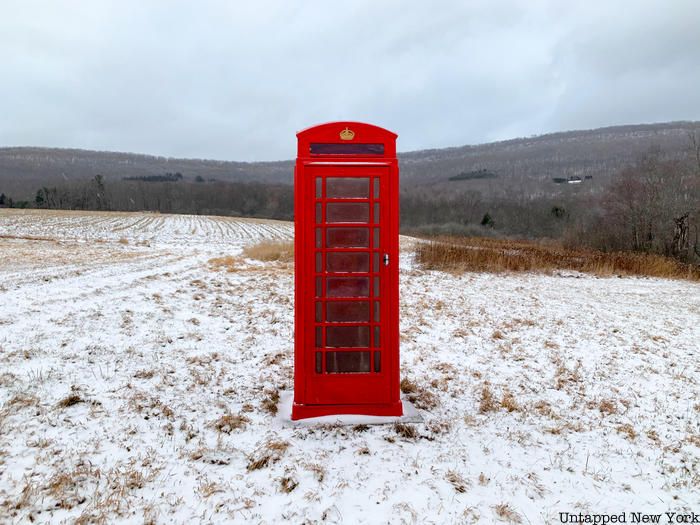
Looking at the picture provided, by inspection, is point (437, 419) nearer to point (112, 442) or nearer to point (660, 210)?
point (112, 442)

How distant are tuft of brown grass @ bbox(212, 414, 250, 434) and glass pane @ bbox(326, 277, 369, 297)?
1.39 m

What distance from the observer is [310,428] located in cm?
373

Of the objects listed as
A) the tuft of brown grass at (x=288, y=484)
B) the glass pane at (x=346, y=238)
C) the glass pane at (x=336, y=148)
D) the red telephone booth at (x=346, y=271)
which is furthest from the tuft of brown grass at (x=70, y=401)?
the glass pane at (x=336, y=148)

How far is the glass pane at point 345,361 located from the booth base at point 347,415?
352 mm

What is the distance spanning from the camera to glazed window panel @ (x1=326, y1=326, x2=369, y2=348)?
3.86m

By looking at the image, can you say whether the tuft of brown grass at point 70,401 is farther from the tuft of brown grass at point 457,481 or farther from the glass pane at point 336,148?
the tuft of brown grass at point 457,481

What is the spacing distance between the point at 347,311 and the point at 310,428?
1.09 meters

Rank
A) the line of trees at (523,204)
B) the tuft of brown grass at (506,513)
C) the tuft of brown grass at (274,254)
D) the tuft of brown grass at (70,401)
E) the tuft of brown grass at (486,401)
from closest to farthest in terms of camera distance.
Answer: the tuft of brown grass at (506,513) → the tuft of brown grass at (70,401) → the tuft of brown grass at (486,401) → the tuft of brown grass at (274,254) → the line of trees at (523,204)

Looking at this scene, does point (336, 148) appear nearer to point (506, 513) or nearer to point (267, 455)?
point (267, 455)

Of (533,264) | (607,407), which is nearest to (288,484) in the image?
(607,407)

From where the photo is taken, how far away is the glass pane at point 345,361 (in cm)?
391

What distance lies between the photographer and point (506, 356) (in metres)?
5.91

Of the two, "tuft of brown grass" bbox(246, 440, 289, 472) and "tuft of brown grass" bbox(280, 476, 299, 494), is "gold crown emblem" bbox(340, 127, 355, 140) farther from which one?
"tuft of brown grass" bbox(280, 476, 299, 494)

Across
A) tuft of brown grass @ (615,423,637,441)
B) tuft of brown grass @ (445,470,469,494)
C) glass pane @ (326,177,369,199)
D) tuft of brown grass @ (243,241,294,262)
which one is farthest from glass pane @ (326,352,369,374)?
tuft of brown grass @ (243,241,294,262)
